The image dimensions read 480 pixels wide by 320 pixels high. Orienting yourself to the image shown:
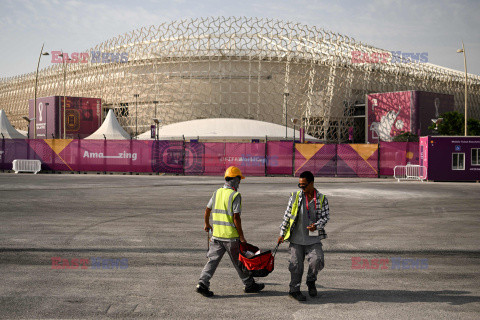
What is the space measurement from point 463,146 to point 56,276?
1079 inches

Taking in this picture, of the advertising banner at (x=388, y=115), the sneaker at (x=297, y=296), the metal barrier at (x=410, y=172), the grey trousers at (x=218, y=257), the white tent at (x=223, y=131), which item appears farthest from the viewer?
the advertising banner at (x=388, y=115)

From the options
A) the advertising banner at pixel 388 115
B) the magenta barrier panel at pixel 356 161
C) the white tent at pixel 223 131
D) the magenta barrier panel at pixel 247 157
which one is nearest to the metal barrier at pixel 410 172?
the magenta barrier panel at pixel 356 161

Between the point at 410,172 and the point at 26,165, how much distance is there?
84.8 ft

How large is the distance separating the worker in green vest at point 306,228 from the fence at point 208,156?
25.6 m

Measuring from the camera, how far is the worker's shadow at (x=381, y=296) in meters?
5.88

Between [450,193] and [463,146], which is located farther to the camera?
[463,146]

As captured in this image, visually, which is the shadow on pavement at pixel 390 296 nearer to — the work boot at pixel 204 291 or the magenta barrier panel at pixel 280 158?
the work boot at pixel 204 291

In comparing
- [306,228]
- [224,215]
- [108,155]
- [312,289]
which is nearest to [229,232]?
[224,215]

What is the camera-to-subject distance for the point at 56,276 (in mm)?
6902

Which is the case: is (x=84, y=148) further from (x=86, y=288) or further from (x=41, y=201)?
(x=86, y=288)

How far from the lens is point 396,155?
103 feet

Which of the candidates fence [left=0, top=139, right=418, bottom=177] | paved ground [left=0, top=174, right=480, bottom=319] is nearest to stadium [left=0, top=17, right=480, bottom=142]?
fence [left=0, top=139, right=418, bottom=177]

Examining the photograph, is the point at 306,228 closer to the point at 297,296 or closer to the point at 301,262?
the point at 301,262

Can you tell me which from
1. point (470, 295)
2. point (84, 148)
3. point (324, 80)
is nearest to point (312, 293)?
point (470, 295)
